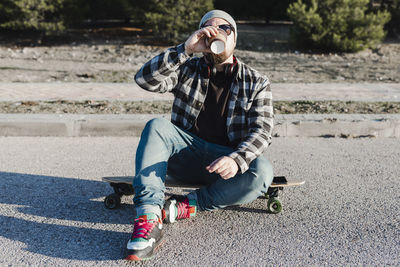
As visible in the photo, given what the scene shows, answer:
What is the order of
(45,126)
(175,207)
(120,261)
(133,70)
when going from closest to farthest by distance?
(120,261)
(175,207)
(45,126)
(133,70)

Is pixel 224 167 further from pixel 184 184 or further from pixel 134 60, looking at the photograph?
pixel 134 60

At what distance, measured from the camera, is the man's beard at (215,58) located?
3.05 m

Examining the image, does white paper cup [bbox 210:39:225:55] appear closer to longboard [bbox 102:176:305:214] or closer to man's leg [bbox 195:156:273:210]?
man's leg [bbox 195:156:273:210]

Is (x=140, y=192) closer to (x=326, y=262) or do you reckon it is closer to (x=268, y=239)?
(x=268, y=239)

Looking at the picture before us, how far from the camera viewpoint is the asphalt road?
272 cm

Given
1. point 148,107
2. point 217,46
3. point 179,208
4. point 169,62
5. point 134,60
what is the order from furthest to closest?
point 134,60 → point 148,107 → point 179,208 → point 169,62 → point 217,46

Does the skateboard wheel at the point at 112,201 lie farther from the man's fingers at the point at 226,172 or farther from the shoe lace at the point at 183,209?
the man's fingers at the point at 226,172

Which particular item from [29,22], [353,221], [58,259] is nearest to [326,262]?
[353,221]

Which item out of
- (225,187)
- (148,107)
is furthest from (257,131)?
(148,107)

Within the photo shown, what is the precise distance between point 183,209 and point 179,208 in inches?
1.2

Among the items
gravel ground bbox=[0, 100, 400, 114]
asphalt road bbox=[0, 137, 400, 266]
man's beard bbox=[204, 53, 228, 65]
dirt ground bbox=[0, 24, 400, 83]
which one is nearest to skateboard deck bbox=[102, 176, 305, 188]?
asphalt road bbox=[0, 137, 400, 266]

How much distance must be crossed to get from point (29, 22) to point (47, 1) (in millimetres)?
885

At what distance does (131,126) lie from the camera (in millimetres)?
5695

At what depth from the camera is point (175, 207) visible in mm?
3096
